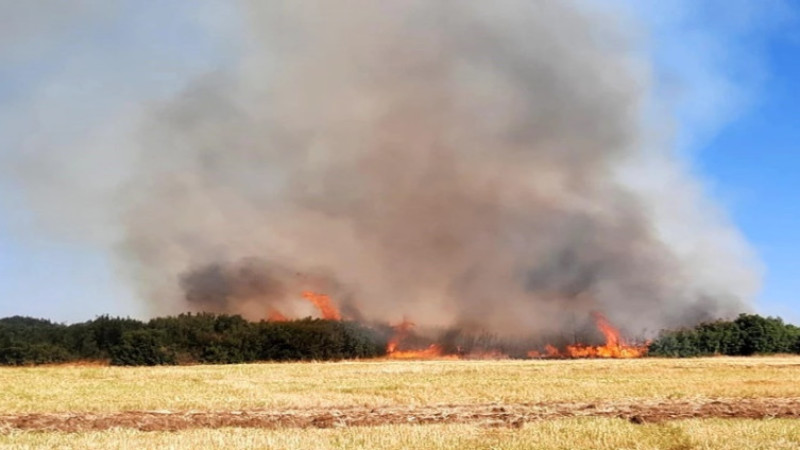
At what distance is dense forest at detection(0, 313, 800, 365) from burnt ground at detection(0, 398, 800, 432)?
4545cm

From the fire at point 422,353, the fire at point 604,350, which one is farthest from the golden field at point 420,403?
the fire at point 604,350

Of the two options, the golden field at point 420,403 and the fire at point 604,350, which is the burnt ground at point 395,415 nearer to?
the golden field at point 420,403

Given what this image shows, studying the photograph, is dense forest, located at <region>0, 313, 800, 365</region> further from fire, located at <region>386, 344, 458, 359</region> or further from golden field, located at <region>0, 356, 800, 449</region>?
golden field, located at <region>0, 356, 800, 449</region>

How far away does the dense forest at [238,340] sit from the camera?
234ft

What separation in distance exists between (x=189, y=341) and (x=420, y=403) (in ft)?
158

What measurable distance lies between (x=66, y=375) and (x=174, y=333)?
88.0 feet

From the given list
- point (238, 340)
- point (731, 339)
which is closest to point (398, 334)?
point (238, 340)

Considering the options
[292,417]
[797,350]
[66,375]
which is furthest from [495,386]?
[797,350]

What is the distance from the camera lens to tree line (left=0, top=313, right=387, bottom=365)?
231 feet

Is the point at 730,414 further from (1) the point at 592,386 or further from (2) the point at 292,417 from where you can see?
(2) the point at 292,417

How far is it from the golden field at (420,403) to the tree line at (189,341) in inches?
787

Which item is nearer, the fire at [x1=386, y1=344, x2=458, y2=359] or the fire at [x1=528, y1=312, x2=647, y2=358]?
the fire at [x1=386, y1=344, x2=458, y2=359]

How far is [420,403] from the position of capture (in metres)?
30.1

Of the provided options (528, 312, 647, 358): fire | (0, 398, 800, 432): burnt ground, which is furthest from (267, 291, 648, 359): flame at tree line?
(0, 398, 800, 432): burnt ground
